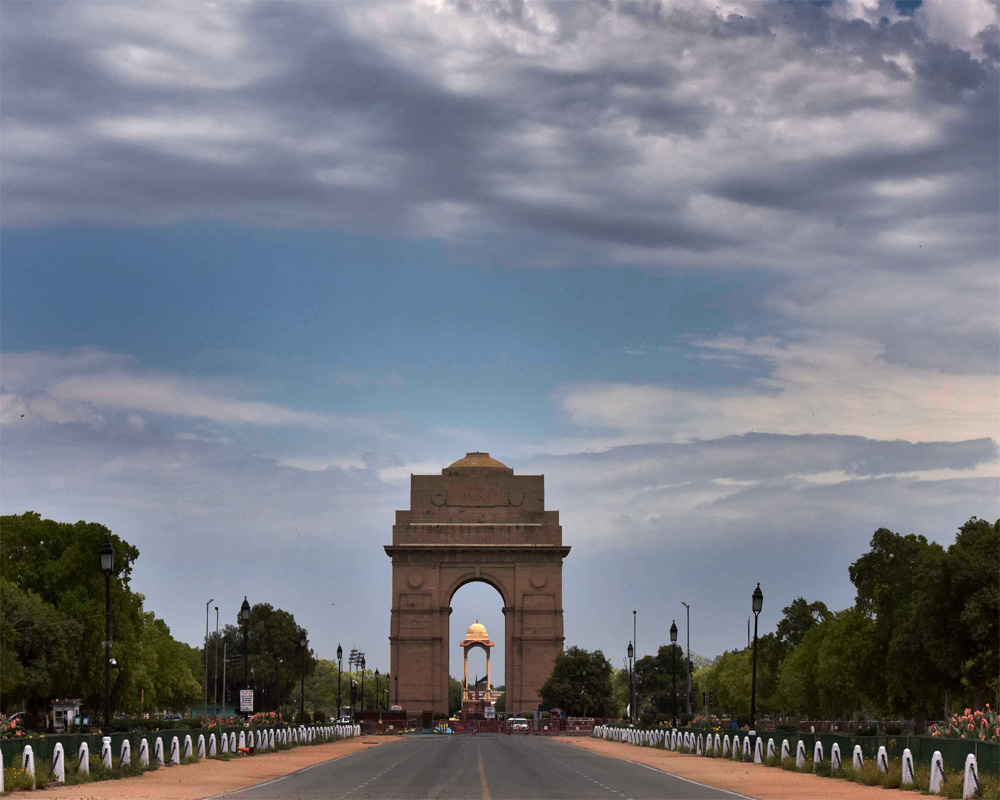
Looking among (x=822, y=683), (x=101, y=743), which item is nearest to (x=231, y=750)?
(x=101, y=743)

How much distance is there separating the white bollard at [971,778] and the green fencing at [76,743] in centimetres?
1827

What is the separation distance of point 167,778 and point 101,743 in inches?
74.0

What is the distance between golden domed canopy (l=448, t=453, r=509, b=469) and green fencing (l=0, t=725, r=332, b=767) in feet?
228

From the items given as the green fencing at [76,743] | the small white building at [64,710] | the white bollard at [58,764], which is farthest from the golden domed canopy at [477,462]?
the white bollard at [58,764]

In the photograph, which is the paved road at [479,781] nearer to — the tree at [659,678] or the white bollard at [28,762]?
the white bollard at [28,762]

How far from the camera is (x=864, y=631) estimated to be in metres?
74.7

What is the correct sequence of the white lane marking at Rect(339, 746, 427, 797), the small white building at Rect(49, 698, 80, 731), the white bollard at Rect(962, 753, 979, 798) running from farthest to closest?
the small white building at Rect(49, 698, 80, 731) < the white lane marking at Rect(339, 746, 427, 797) < the white bollard at Rect(962, 753, 979, 798)

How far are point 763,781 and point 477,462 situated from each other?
81.7 meters

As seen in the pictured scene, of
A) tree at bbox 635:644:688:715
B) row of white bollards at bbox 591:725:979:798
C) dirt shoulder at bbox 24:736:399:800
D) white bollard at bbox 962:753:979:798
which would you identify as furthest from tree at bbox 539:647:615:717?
white bollard at bbox 962:753:979:798

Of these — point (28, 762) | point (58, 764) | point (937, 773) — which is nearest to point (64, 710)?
point (58, 764)

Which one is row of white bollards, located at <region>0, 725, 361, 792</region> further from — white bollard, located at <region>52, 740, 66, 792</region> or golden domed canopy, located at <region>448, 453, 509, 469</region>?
golden domed canopy, located at <region>448, 453, 509, 469</region>

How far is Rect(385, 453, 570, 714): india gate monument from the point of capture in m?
110

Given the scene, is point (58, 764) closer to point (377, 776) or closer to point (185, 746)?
point (377, 776)

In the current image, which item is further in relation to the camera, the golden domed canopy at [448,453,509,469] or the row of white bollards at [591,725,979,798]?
the golden domed canopy at [448,453,509,469]
